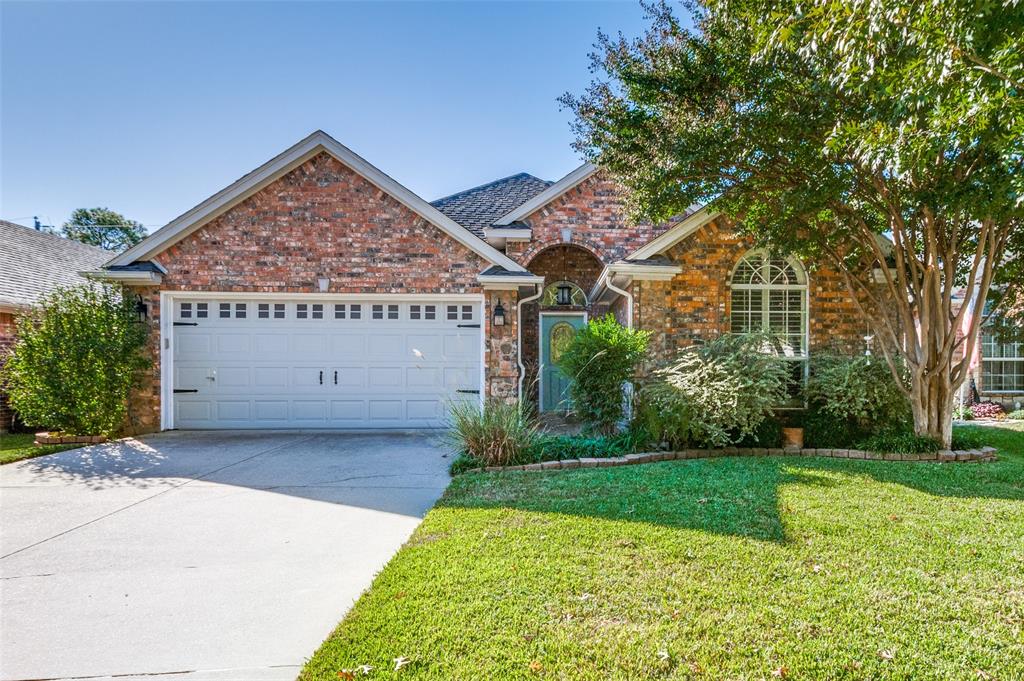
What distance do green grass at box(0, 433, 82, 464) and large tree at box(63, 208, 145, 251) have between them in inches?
1368

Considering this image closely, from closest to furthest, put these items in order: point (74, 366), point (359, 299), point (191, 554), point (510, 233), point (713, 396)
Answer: point (191, 554) < point (713, 396) < point (74, 366) < point (359, 299) < point (510, 233)

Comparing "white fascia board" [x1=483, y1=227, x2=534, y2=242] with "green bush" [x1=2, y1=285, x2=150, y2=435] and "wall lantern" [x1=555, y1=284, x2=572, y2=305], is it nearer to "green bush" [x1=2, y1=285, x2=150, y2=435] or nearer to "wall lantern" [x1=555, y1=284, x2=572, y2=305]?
"wall lantern" [x1=555, y1=284, x2=572, y2=305]

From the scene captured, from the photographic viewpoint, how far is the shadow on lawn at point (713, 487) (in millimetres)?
4402

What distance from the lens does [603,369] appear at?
7.64 metres

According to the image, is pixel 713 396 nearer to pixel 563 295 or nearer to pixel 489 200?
pixel 563 295

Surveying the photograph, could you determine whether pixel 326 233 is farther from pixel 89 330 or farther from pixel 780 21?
pixel 780 21

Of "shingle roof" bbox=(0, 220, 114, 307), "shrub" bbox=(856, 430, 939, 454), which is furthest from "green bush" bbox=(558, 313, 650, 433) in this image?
"shingle roof" bbox=(0, 220, 114, 307)

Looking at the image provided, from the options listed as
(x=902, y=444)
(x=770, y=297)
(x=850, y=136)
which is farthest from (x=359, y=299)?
(x=902, y=444)

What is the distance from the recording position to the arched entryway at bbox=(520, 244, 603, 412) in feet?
42.6

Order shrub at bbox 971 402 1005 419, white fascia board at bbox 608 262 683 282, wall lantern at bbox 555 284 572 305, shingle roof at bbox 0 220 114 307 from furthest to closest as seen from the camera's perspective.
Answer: wall lantern at bbox 555 284 572 305 → shrub at bbox 971 402 1005 419 → shingle roof at bbox 0 220 114 307 → white fascia board at bbox 608 262 683 282

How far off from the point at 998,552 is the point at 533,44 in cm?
1013

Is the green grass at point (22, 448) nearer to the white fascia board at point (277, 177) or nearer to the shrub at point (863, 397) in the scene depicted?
the white fascia board at point (277, 177)

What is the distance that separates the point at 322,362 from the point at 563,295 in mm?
6380

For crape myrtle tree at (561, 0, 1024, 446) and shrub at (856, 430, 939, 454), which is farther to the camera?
shrub at (856, 430, 939, 454)
